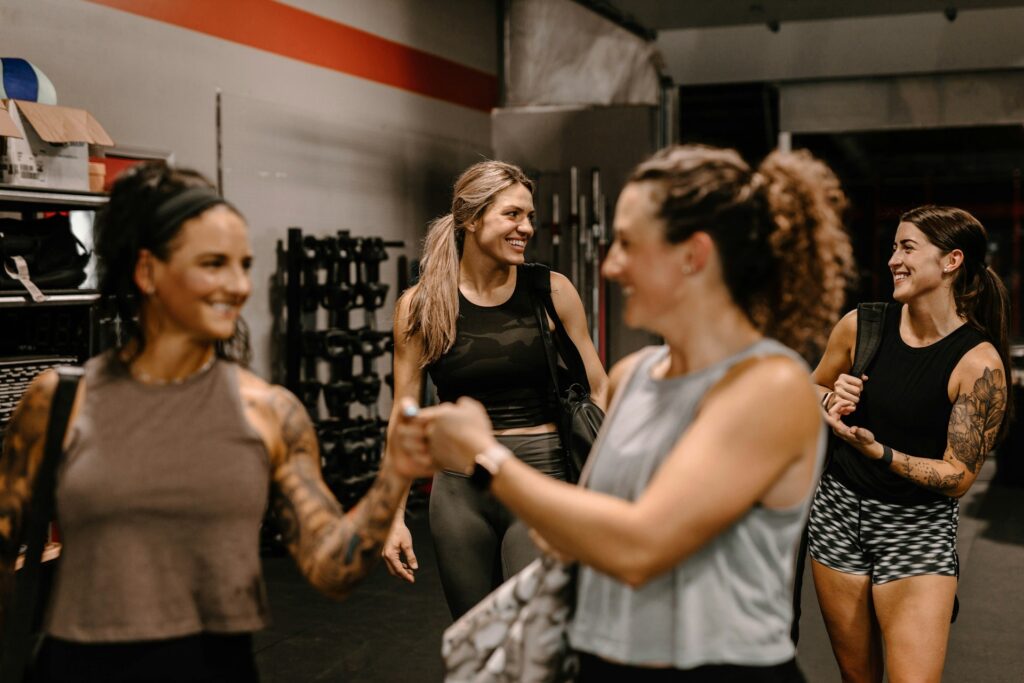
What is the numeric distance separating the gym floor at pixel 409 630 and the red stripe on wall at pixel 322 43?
276cm

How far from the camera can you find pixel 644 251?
4.75 ft

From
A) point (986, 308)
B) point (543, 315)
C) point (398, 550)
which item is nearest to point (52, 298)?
point (398, 550)

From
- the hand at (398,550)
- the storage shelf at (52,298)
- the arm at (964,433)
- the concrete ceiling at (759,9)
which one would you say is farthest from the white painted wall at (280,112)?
the arm at (964,433)

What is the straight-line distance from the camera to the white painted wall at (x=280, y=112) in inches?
186

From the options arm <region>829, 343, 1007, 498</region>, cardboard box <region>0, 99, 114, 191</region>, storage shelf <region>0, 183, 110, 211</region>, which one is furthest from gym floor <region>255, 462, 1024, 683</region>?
cardboard box <region>0, 99, 114, 191</region>

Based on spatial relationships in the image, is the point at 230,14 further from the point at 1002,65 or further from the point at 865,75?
the point at 1002,65

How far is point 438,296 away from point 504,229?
0.80 feet

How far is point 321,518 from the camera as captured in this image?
1.62 meters

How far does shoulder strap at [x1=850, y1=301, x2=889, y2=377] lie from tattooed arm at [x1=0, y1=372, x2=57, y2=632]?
1.95 metres

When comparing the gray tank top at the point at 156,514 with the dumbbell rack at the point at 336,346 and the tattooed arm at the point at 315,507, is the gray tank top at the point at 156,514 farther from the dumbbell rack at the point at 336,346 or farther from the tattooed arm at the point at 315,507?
the dumbbell rack at the point at 336,346

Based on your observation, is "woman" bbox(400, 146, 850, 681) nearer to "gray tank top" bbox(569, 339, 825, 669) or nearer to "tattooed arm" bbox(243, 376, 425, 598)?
A: "gray tank top" bbox(569, 339, 825, 669)

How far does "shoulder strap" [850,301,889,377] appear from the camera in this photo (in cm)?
275

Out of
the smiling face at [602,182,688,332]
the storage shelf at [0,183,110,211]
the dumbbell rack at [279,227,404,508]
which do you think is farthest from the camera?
the dumbbell rack at [279,227,404,508]

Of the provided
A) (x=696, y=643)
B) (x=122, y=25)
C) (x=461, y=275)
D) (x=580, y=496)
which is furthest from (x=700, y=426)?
(x=122, y=25)
